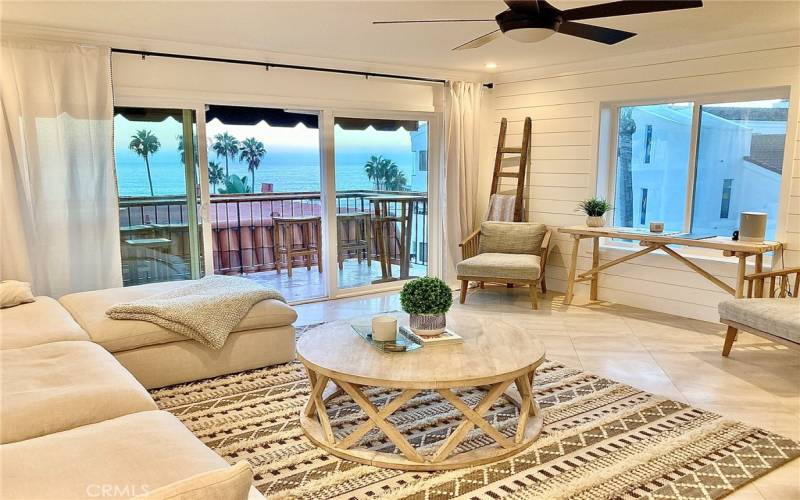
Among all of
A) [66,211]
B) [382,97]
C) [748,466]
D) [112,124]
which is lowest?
[748,466]

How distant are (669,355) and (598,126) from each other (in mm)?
2391

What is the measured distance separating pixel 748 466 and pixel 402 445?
58.6 inches

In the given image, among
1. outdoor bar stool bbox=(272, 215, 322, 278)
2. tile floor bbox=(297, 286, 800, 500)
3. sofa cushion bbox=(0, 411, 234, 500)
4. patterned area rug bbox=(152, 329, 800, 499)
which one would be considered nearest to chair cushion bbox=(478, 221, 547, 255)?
tile floor bbox=(297, 286, 800, 500)

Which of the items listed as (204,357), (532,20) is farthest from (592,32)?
(204,357)

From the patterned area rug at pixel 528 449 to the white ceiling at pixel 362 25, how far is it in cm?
228

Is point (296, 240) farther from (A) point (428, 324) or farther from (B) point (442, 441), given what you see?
(B) point (442, 441)

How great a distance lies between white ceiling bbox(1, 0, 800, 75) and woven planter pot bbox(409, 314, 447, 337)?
1826 mm

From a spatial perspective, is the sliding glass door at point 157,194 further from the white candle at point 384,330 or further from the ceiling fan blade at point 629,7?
the ceiling fan blade at point 629,7

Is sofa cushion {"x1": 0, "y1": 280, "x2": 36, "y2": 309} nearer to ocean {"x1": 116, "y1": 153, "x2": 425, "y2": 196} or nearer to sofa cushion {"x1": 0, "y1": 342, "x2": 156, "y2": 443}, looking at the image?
sofa cushion {"x1": 0, "y1": 342, "x2": 156, "y2": 443}

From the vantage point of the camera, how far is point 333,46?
4.70m

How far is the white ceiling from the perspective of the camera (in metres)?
3.52

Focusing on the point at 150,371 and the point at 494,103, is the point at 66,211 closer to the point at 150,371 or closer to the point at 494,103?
the point at 150,371

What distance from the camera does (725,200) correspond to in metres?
4.80

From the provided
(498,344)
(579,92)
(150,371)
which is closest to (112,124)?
(150,371)
